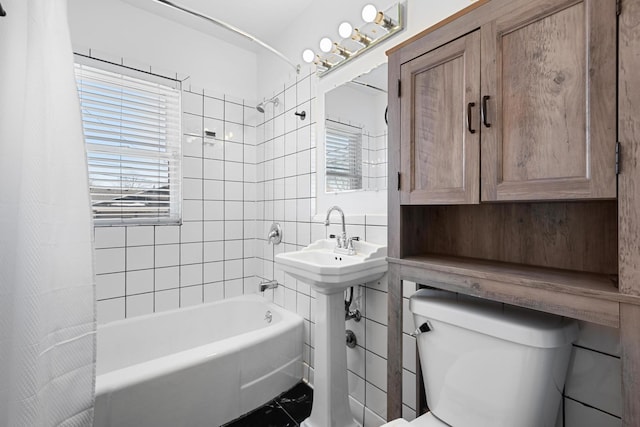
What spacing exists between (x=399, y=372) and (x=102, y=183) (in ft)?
6.92

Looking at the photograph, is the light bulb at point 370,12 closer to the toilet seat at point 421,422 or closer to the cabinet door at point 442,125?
the cabinet door at point 442,125

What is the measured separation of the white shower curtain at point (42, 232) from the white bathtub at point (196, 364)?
54cm

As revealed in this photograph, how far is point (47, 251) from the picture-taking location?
0.81m

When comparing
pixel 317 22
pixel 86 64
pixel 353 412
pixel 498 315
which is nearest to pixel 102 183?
pixel 86 64

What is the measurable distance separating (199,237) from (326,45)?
1.65 m

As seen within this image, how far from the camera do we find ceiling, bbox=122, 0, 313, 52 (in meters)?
2.01

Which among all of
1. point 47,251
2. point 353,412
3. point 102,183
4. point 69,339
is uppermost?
point 102,183

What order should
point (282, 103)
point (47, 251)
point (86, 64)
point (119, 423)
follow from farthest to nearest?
point (282, 103) < point (86, 64) < point (119, 423) < point (47, 251)

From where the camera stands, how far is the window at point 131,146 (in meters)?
1.94

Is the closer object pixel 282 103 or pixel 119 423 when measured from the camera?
pixel 119 423

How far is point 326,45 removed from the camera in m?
1.76

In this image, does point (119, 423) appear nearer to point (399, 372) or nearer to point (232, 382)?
point (232, 382)

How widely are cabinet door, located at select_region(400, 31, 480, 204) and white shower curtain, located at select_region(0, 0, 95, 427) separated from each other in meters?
1.07

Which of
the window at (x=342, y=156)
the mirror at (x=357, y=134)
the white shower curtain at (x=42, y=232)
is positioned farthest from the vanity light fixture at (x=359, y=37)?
the white shower curtain at (x=42, y=232)
